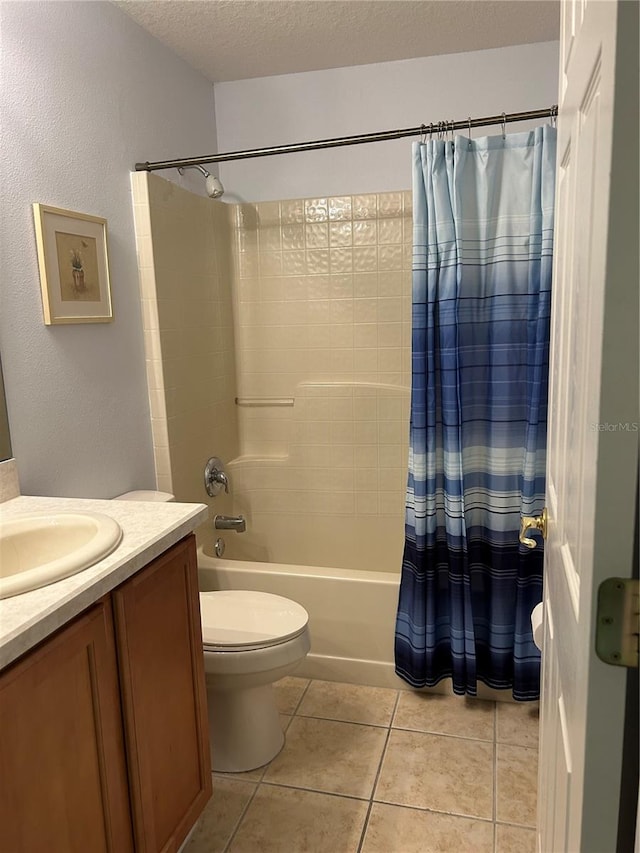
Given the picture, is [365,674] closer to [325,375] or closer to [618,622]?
[325,375]

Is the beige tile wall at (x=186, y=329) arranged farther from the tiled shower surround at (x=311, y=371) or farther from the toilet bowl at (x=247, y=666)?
the toilet bowl at (x=247, y=666)

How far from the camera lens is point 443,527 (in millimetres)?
2133

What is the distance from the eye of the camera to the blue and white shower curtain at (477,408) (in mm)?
1942

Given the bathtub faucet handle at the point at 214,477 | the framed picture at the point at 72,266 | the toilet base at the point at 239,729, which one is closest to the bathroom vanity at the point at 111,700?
the toilet base at the point at 239,729

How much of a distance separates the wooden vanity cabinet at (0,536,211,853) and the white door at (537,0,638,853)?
800 millimetres

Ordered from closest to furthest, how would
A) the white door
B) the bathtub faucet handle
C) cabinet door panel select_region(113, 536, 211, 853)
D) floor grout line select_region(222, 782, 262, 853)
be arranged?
1. the white door
2. cabinet door panel select_region(113, 536, 211, 853)
3. floor grout line select_region(222, 782, 262, 853)
4. the bathtub faucet handle

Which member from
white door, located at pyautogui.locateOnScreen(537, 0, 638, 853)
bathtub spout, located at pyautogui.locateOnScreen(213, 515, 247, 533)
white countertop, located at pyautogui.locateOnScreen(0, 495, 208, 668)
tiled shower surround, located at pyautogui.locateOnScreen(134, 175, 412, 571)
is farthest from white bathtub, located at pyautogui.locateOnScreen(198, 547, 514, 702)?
white door, located at pyautogui.locateOnScreen(537, 0, 638, 853)

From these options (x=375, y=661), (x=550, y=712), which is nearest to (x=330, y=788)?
(x=375, y=661)

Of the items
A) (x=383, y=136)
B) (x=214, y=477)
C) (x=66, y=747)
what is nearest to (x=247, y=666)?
(x=66, y=747)

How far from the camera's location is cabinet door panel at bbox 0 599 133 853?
0.95 m

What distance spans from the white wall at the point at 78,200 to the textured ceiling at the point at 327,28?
0.15 m

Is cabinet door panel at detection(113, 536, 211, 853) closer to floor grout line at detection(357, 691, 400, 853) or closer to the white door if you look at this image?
floor grout line at detection(357, 691, 400, 853)

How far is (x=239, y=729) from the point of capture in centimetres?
192

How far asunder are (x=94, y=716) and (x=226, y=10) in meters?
2.25
